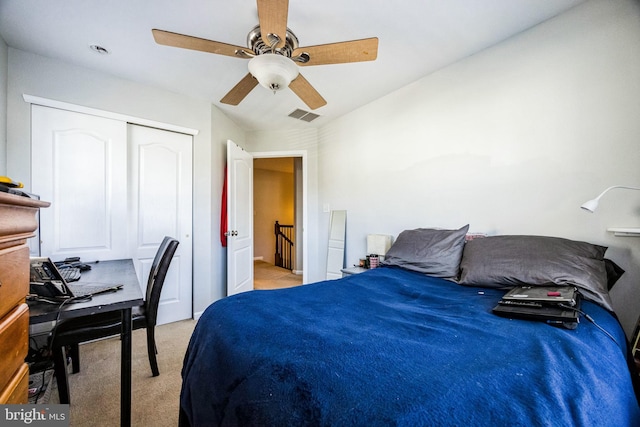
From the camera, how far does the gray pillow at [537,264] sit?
1.34 metres

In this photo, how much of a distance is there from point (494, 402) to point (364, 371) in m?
0.30

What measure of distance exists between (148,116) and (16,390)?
287 centimetres

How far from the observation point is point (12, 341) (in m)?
0.71

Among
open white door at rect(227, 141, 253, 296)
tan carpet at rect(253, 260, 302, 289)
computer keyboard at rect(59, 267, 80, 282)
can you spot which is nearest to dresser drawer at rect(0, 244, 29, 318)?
computer keyboard at rect(59, 267, 80, 282)

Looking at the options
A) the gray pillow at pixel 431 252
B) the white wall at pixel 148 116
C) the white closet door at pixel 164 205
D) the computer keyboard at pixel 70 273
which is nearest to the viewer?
the computer keyboard at pixel 70 273

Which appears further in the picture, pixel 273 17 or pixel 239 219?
pixel 239 219

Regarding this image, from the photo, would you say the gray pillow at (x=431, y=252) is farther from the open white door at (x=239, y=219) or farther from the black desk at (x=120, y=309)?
the open white door at (x=239, y=219)

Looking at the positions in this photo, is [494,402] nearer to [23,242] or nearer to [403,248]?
[23,242]

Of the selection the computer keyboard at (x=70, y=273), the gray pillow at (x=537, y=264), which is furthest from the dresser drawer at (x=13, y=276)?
the gray pillow at (x=537, y=264)

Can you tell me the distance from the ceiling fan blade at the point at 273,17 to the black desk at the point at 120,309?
158 cm

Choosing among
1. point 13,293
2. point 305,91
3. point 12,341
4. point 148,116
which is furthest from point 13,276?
point 148,116

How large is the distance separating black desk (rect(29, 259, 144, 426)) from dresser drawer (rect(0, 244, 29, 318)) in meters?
0.31

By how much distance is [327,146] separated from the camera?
12.8ft

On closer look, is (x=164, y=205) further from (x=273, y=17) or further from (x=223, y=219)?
(x=273, y=17)
